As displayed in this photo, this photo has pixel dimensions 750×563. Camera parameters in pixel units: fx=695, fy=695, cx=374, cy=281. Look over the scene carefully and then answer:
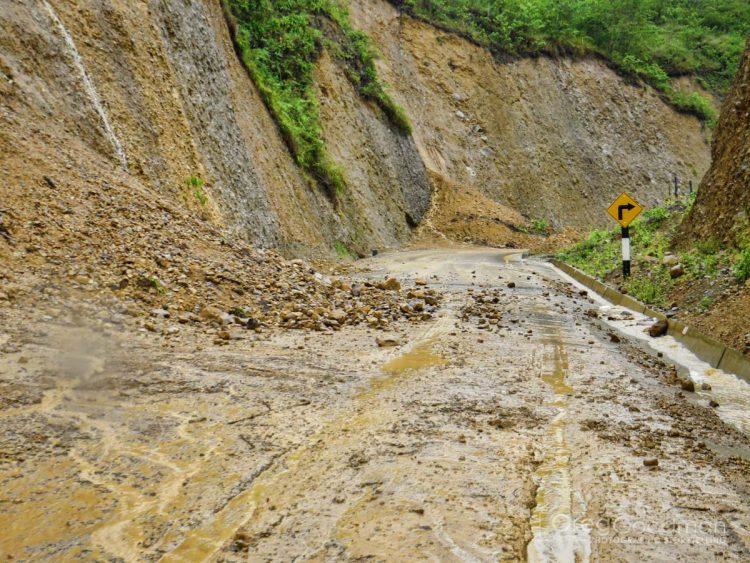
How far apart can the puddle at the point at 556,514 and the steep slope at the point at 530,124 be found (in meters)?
32.6

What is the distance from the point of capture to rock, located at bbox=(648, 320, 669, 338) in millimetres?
8602

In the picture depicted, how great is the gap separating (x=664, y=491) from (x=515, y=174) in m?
38.5

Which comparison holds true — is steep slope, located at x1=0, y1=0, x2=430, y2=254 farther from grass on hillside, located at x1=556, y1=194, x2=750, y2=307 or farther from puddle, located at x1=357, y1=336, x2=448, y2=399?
grass on hillside, located at x1=556, y1=194, x2=750, y2=307

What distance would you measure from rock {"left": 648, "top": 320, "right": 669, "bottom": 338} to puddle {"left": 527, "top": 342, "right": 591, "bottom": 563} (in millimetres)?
4728

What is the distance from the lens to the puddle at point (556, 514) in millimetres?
2689

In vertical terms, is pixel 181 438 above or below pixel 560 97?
below

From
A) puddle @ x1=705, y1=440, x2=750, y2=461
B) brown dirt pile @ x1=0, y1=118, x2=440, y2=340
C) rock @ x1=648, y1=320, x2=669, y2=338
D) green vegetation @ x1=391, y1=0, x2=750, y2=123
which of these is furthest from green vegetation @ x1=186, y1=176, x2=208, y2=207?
green vegetation @ x1=391, y1=0, x2=750, y2=123

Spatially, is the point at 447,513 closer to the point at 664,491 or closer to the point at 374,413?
the point at 664,491

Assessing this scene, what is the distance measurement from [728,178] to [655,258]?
2.22m

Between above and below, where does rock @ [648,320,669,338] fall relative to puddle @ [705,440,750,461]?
above

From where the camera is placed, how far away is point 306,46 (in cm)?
2578

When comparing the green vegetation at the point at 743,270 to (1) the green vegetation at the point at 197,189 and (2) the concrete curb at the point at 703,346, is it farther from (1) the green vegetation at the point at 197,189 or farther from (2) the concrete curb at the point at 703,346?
(1) the green vegetation at the point at 197,189

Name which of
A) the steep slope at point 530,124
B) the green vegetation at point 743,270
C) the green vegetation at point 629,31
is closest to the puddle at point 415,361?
the green vegetation at point 743,270

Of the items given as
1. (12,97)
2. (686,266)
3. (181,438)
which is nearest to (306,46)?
(12,97)
